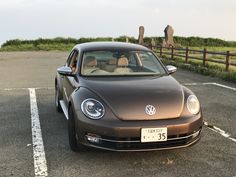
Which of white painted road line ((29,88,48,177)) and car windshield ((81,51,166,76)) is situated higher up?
car windshield ((81,51,166,76))

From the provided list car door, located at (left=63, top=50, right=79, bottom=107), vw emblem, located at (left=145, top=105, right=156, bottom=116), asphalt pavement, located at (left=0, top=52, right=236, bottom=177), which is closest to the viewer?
asphalt pavement, located at (left=0, top=52, right=236, bottom=177)

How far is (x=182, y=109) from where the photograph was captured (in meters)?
4.85

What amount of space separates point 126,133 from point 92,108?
55 cm

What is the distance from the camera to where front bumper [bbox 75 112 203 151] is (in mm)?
4555

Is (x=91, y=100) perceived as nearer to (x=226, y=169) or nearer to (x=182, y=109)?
(x=182, y=109)

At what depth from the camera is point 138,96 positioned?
16.0ft

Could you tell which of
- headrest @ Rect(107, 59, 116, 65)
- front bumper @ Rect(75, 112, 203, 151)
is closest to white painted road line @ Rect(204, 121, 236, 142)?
front bumper @ Rect(75, 112, 203, 151)

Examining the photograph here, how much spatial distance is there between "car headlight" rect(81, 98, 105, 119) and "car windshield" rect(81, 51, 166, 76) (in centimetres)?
107

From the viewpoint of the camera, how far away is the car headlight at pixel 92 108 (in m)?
4.71

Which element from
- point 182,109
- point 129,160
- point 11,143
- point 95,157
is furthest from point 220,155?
point 11,143

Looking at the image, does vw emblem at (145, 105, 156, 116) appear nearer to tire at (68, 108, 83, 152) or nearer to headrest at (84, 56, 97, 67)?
tire at (68, 108, 83, 152)

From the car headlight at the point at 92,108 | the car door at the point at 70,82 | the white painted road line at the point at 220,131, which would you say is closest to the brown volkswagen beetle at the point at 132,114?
the car headlight at the point at 92,108

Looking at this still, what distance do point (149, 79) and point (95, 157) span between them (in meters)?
1.38

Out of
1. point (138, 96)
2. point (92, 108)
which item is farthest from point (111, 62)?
point (92, 108)
